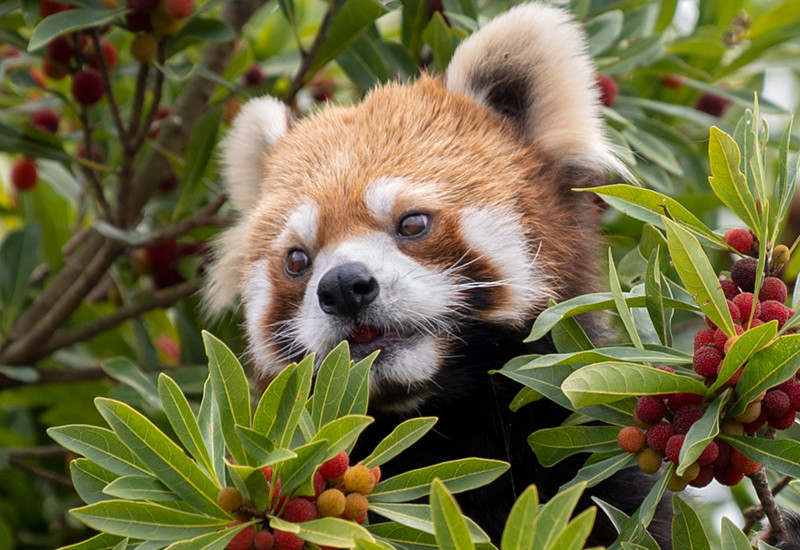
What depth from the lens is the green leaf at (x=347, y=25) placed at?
290 centimetres

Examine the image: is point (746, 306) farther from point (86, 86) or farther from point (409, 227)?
point (86, 86)

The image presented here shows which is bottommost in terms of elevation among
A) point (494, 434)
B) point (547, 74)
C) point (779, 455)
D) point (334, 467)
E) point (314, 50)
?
point (494, 434)

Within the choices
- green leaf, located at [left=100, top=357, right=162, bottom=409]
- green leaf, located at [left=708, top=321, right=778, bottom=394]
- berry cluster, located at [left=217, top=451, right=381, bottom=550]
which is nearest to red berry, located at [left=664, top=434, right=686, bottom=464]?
green leaf, located at [left=708, top=321, right=778, bottom=394]

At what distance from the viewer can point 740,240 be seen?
6.25 feet

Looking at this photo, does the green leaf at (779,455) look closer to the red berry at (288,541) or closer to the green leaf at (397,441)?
the green leaf at (397,441)

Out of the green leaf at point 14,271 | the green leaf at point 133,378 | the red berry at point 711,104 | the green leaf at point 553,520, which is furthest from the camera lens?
the red berry at point 711,104

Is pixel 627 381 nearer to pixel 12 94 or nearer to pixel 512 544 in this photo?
pixel 512 544

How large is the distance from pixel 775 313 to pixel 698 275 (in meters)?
0.18

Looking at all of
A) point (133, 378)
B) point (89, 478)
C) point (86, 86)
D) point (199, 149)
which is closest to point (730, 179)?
point (89, 478)

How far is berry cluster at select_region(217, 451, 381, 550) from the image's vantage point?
1.57 m

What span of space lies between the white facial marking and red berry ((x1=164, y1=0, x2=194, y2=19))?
1.11m

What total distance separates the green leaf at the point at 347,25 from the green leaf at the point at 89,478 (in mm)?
1678

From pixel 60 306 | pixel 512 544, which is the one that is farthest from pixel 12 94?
pixel 512 544

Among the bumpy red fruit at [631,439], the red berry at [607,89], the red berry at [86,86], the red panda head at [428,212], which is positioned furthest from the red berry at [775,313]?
the red berry at [86,86]
